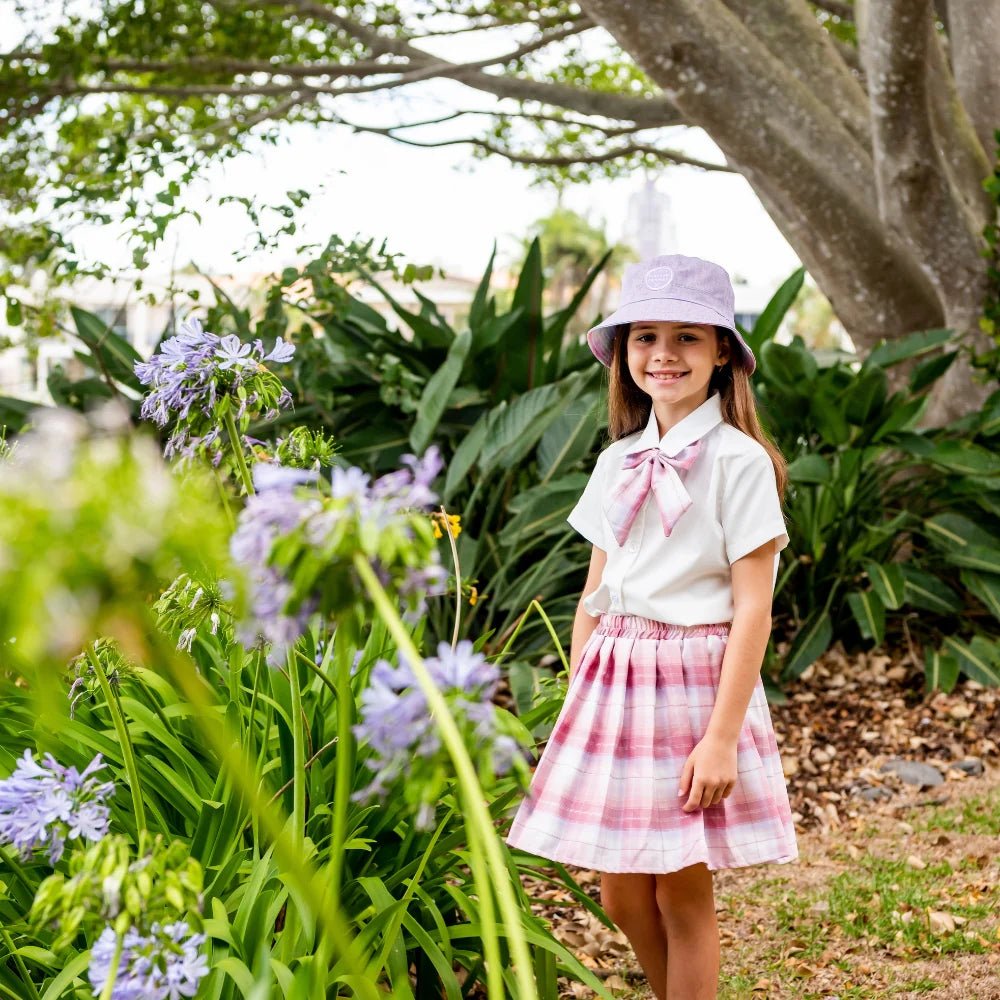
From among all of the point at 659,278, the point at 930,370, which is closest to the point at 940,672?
the point at 930,370

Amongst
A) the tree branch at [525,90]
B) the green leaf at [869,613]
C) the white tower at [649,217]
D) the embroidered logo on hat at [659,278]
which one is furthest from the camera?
the white tower at [649,217]

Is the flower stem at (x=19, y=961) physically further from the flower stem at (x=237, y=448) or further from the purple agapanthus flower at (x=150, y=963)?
the flower stem at (x=237, y=448)

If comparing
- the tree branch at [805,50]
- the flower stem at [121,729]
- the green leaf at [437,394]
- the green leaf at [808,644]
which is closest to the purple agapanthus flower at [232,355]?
the flower stem at [121,729]

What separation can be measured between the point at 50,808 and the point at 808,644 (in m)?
3.35

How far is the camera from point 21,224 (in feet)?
19.7

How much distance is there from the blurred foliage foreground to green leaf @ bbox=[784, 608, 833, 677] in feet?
0.04

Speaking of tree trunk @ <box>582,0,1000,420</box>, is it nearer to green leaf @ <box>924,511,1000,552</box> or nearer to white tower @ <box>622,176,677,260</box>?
green leaf @ <box>924,511,1000,552</box>

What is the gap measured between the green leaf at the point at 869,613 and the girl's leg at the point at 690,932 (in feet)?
7.30

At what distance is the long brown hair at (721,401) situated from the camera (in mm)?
2045

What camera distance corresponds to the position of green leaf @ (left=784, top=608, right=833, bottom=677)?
4.07m

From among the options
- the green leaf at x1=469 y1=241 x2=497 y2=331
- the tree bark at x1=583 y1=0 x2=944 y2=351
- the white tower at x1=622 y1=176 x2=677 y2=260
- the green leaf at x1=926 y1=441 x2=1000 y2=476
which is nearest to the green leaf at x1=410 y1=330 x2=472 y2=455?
the green leaf at x1=469 y1=241 x2=497 y2=331

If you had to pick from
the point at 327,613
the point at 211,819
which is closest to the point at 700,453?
the point at 211,819

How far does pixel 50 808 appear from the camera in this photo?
1.15 metres

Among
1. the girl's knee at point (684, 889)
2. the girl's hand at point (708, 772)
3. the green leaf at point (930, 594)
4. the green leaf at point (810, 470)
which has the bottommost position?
the girl's knee at point (684, 889)
